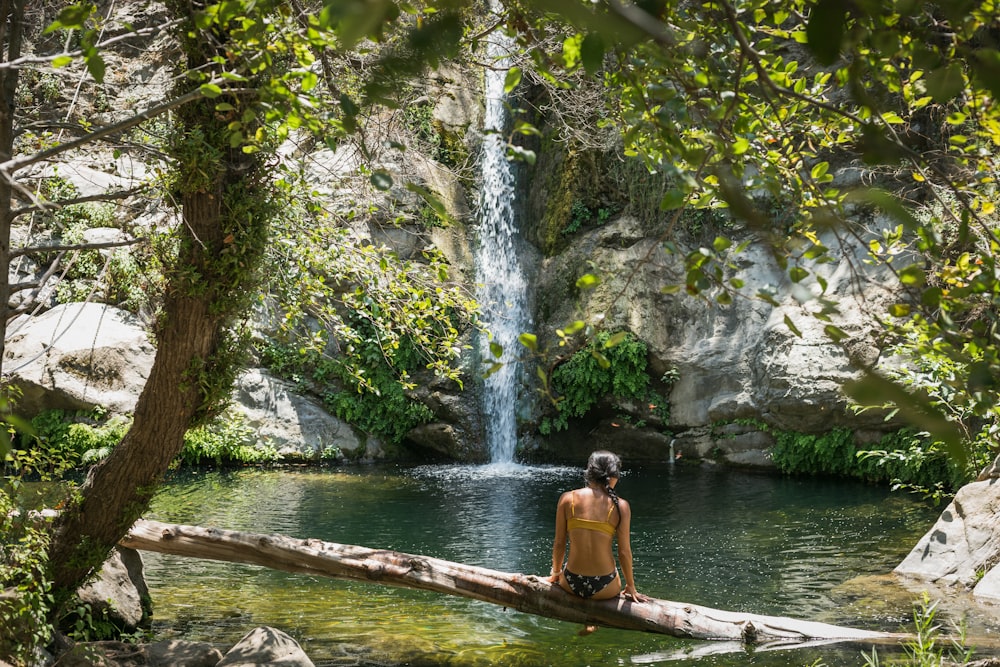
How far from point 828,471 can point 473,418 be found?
6765 mm

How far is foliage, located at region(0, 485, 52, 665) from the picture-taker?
14.4ft

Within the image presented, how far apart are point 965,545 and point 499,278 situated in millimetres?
11561

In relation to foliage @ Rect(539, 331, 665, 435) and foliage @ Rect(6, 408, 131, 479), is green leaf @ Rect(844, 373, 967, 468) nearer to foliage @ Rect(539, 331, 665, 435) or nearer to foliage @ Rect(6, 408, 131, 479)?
foliage @ Rect(6, 408, 131, 479)

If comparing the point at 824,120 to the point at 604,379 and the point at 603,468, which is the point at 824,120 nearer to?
the point at 603,468

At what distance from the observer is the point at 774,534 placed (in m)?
10.3

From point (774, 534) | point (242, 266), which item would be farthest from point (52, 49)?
point (774, 534)

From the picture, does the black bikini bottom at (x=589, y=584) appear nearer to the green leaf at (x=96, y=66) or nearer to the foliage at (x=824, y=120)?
the foliage at (x=824, y=120)

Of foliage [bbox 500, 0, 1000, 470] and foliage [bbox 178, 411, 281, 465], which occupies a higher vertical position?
foliage [bbox 500, 0, 1000, 470]

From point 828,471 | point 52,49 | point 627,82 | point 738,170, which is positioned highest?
point 52,49

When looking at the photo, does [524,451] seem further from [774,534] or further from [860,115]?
[860,115]

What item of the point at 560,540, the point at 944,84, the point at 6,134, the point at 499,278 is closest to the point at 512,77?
the point at 944,84

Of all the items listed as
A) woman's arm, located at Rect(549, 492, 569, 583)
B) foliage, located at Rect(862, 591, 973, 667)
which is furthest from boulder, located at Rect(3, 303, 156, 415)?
foliage, located at Rect(862, 591, 973, 667)

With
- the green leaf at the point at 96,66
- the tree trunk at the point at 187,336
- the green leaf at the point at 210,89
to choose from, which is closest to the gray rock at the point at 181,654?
the tree trunk at the point at 187,336

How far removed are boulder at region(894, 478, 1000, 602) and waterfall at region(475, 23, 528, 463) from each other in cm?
941
